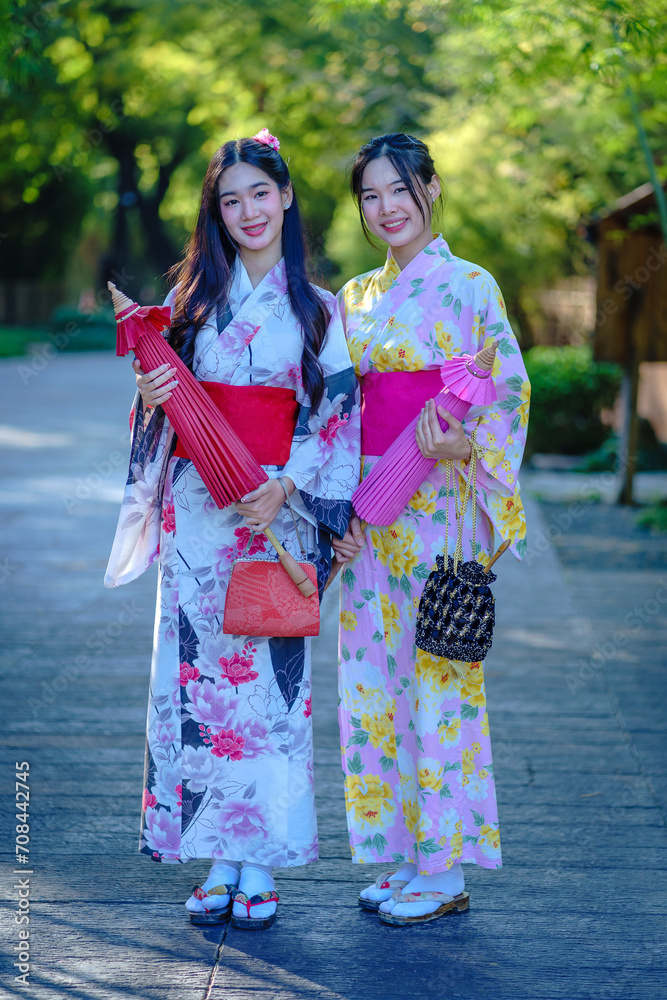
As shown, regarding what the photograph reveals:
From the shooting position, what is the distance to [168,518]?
8.93ft

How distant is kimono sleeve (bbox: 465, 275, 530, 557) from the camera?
103 inches

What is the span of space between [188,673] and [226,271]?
99 cm

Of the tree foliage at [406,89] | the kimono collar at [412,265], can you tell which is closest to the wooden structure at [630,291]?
the tree foliage at [406,89]

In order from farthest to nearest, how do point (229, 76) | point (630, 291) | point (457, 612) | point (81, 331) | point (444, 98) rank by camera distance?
1. point (81, 331)
2. point (229, 76)
3. point (444, 98)
4. point (630, 291)
5. point (457, 612)

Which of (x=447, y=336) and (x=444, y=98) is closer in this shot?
(x=447, y=336)

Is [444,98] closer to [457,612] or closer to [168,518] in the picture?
[168,518]

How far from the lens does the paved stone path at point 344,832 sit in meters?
2.41

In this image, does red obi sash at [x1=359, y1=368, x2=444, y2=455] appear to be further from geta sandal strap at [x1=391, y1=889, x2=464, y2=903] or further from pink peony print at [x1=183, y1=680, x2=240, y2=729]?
geta sandal strap at [x1=391, y1=889, x2=464, y2=903]

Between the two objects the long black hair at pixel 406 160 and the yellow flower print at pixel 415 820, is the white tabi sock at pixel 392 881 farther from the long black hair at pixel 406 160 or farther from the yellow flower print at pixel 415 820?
the long black hair at pixel 406 160

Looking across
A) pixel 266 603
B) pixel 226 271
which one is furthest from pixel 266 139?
pixel 266 603

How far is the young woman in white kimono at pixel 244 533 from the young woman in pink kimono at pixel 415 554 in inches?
5.0

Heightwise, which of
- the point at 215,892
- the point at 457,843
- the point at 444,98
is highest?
the point at 444,98

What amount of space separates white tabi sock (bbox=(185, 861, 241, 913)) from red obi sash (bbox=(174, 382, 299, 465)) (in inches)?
40.4

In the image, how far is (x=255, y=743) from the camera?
2.66 m
